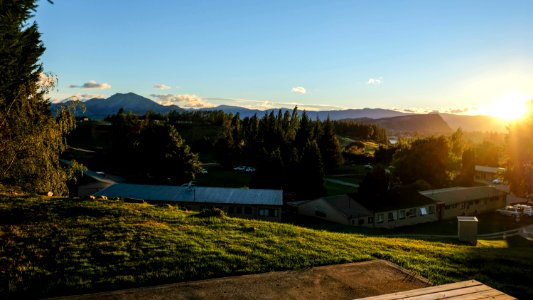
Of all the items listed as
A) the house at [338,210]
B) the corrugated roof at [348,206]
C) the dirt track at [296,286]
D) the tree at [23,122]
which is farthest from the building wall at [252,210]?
the dirt track at [296,286]

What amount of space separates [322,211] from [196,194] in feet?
52.0

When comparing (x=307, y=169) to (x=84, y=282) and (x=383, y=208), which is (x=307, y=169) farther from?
(x=84, y=282)

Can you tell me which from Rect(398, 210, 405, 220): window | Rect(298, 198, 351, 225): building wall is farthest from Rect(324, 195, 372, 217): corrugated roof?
Rect(398, 210, 405, 220): window

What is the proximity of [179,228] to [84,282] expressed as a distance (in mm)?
6899

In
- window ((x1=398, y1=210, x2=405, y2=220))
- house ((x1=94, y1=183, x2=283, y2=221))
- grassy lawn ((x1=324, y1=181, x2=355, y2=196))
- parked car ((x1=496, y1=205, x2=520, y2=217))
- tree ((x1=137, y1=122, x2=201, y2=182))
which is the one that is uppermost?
tree ((x1=137, y1=122, x2=201, y2=182))

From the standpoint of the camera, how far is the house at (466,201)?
57.8 meters

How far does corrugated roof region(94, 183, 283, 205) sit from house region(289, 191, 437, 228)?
5.76 metres

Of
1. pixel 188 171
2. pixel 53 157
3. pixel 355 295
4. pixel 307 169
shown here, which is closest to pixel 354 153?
pixel 307 169

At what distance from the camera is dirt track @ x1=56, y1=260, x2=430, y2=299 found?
10.8m

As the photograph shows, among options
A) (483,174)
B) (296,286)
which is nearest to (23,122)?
(296,286)

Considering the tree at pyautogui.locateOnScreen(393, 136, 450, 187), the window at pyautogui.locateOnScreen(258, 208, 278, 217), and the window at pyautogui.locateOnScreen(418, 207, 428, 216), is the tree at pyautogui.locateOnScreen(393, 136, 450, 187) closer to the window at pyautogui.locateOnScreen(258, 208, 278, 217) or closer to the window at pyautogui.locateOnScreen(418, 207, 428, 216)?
the window at pyautogui.locateOnScreen(418, 207, 428, 216)

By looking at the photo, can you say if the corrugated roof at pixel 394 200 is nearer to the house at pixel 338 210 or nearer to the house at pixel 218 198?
the house at pixel 338 210

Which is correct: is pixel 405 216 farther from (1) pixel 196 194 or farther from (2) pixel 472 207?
(1) pixel 196 194

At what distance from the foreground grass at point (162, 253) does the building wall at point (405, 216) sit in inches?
1178
